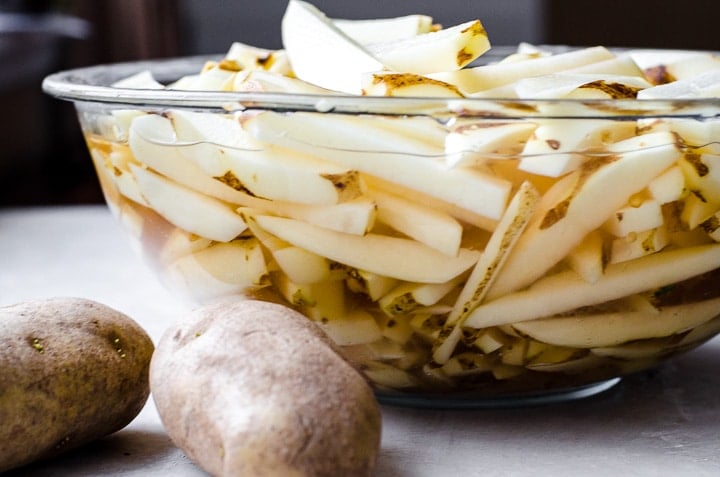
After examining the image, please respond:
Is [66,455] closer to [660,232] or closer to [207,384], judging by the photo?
[207,384]

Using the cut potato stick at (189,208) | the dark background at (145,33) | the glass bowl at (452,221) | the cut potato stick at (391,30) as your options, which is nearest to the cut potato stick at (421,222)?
the glass bowl at (452,221)

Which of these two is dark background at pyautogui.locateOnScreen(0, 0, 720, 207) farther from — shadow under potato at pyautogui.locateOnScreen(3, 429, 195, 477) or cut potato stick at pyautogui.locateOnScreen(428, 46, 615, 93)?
shadow under potato at pyautogui.locateOnScreen(3, 429, 195, 477)

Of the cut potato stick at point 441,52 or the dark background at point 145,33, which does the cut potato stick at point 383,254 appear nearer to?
the cut potato stick at point 441,52

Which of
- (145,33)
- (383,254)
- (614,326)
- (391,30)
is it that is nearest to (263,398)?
(383,254)

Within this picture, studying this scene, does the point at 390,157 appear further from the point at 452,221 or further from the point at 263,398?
the point at 263,398

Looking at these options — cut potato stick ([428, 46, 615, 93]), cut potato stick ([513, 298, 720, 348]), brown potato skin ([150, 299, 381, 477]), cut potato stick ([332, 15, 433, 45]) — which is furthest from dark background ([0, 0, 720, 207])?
brown potato skin ([150, 299, 381, 477])

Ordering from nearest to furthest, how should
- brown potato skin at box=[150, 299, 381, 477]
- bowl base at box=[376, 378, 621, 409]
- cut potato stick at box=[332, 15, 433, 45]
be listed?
brown potato skin at box=[150, 299, 381, 477], bowl base at box=[376, 378, 621, 409], cut potato stick at box=[332, 15, 433, 45]
